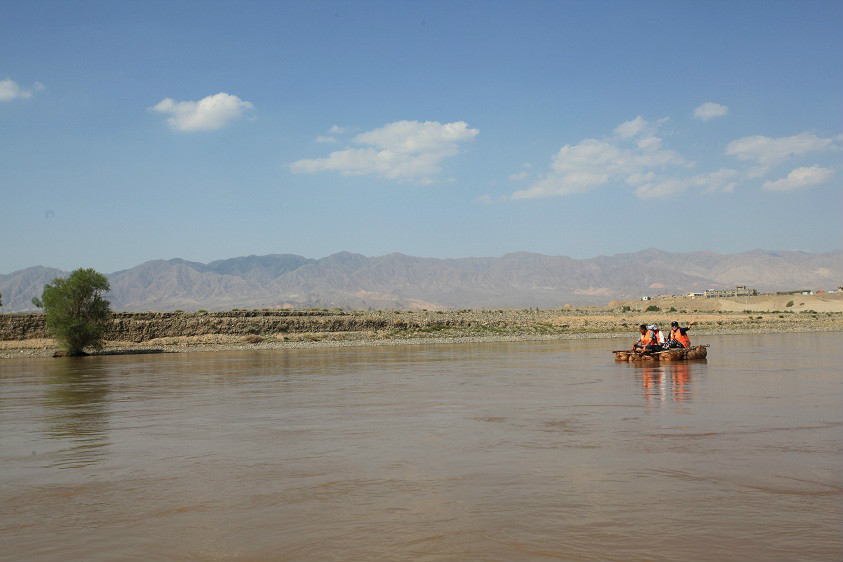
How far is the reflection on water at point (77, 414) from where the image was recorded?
12.3 metres

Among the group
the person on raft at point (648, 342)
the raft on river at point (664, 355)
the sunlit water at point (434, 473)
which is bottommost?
the sunlit water at point (434, 473)

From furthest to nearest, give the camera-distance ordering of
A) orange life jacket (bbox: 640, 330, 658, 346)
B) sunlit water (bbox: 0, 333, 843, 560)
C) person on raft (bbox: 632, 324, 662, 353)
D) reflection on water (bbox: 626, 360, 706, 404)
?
orange life jacket (bbox: 640, 330, 658, 346), person on raft (bbox: 632, 324, 662, 353), reflection on water (bbox: 626, 360, 706, 404), sunlit water (bbox: 0, 333, 843, 560)

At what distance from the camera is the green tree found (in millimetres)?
43750

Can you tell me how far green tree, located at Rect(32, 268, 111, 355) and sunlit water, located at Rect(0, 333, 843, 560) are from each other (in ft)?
81.3

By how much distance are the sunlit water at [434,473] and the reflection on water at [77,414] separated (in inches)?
3.5

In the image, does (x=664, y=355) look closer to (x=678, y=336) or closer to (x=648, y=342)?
(x=648, y=342)

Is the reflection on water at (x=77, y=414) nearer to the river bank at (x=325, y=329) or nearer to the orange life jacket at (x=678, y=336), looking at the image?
the river bank at (x=325, y=329)

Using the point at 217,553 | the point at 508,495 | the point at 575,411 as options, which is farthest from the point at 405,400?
the point at 217,553

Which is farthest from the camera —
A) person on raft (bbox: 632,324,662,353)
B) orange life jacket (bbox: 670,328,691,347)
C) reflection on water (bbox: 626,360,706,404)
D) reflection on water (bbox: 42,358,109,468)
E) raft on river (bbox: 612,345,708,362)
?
orange life jacket (bbox: 670,328,691,347)

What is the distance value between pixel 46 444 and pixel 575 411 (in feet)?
34.3

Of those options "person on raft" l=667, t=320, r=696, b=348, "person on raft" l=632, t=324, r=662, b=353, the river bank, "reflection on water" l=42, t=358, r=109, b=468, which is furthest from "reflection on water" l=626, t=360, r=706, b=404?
the river bank

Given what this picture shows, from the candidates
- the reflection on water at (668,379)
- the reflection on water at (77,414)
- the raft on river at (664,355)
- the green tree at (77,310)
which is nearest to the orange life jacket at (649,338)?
the raft on river at (664,355)

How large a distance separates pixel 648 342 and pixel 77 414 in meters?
20.2

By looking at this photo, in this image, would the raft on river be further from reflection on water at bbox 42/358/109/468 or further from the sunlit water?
reflection on water at bbox 42/358/109/468
